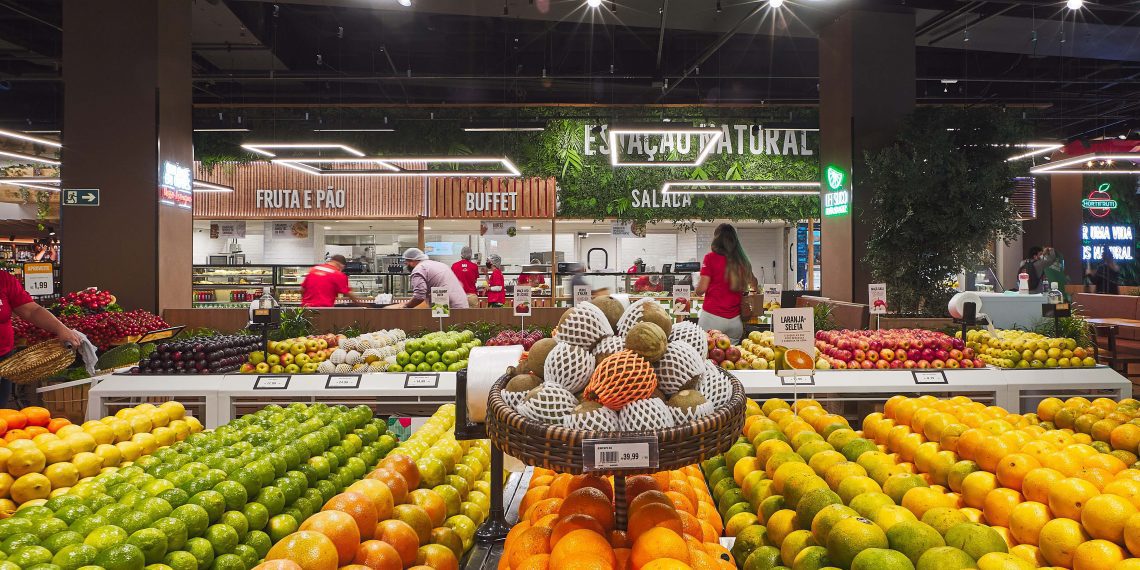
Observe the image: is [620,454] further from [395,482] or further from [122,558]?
[122,558]

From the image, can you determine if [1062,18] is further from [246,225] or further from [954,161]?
[246,225]

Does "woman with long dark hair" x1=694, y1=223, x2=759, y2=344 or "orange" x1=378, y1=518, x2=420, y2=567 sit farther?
"woman with long dark hair" x1=694, y1=223, x2=759, y2=344

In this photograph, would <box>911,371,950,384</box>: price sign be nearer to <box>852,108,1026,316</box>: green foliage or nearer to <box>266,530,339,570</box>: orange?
<box>852,108,1026,316</box>: green foliage

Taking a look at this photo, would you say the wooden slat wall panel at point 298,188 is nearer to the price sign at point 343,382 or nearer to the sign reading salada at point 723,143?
the sign reading salada at point 723,143

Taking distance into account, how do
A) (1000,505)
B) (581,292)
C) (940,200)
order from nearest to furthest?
(1000,505)
(581,292)
(940,200)

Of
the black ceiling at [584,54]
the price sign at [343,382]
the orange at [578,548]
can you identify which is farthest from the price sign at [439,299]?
the black ceiling at [584,54]

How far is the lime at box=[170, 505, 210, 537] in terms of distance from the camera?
171 centimetres

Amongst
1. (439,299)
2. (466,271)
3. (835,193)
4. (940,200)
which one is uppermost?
(835,193)

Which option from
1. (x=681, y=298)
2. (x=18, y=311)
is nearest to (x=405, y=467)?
(x=18, y=311)

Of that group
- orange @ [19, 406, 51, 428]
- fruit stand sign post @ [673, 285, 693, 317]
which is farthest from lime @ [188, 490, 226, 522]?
fruit stand sign post @ [673, 285, 693, 317]

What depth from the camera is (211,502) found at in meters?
1.79

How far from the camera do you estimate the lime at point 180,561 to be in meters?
1.61

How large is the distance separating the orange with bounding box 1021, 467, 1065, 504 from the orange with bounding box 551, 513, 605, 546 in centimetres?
114

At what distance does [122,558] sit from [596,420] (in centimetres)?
108
